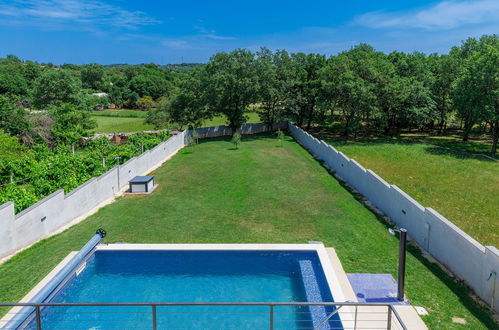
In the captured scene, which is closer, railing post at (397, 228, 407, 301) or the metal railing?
the metal railing

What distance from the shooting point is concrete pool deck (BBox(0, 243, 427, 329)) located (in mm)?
6027

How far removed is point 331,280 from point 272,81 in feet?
86.2

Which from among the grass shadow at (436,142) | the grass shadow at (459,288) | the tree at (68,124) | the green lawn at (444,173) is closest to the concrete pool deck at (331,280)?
the grass shadow at (459,288)

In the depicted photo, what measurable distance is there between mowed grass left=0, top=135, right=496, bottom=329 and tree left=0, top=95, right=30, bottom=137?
11.1 meters

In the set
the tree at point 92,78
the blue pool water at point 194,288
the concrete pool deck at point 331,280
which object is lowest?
the blue pool water at point 194,288

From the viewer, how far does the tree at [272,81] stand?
31219 millimetres

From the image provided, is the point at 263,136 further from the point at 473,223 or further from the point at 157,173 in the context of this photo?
the point at 473,223

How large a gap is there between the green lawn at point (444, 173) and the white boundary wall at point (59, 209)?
1227 centimetres

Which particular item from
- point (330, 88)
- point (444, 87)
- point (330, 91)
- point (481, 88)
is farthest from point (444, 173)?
point (444, 87)

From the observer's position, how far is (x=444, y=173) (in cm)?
1783

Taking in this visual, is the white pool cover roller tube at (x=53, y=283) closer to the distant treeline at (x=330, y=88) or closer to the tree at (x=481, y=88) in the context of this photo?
the distant treeline at (x=330, y=88)

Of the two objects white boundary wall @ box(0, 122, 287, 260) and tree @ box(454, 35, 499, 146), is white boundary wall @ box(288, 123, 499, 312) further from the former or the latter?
tree @ box(454, 35, 499, 146)

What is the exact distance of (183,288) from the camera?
7.84 m

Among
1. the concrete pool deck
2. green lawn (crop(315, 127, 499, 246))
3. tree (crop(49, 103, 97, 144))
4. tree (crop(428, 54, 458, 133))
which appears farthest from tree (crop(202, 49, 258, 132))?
the concrete pool deck
